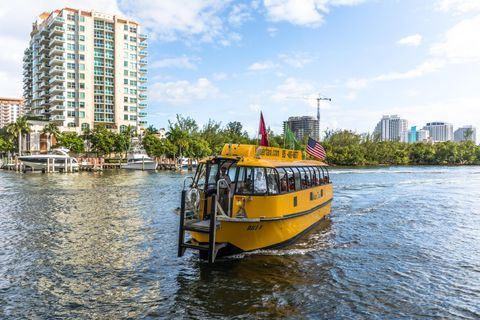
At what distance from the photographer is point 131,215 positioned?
26547mm

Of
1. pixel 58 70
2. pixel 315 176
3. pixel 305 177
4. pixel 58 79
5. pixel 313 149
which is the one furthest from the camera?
pixel 58 79

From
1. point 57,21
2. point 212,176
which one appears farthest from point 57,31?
point 212,176

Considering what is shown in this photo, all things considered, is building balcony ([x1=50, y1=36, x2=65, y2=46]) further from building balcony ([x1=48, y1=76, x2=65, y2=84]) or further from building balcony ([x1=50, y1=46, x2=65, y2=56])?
building balcony ([x1=48, y1=76, x2=65, y2=84])

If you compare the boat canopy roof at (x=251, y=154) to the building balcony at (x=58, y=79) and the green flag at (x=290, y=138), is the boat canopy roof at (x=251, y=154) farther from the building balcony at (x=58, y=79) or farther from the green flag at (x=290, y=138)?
the building balcony at (x=58, y=79)

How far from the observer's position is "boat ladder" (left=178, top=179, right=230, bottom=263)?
12836 mm

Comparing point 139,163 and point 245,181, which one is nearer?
point 245,181

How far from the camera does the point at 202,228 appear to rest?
44.0ft

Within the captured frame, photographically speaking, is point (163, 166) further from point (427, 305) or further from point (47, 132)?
point (427, 305)

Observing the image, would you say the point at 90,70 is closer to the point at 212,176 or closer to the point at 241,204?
the point at 212,176

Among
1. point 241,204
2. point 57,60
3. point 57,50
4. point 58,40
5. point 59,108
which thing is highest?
point 58,40

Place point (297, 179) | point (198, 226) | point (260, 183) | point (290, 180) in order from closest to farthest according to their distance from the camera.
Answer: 1. point (198, 226)
2. point (260, 183)
3. point (290, 180)
4. point (297, 179)

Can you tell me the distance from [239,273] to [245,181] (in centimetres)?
351

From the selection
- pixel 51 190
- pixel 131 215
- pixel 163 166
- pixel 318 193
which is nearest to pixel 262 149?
pixel 318 193

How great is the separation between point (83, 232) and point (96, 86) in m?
97.3
